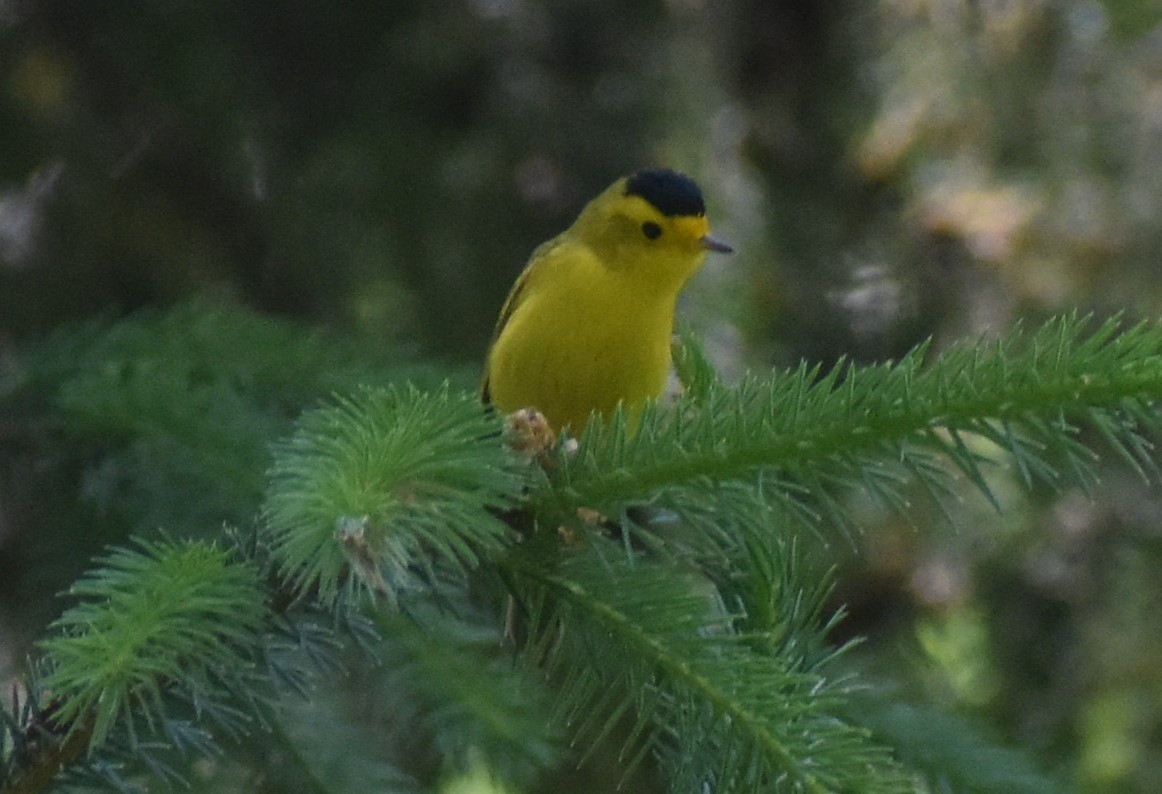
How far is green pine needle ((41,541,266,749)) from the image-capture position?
868mm

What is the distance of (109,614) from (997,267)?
1.71m

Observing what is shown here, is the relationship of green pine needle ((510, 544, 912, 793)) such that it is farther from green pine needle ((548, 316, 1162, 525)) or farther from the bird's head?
the bird's head

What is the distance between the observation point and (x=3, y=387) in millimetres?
1683

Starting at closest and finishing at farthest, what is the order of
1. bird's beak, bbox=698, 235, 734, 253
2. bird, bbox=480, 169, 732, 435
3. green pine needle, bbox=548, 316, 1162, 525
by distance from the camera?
green pine needle, bbox=548, 316, 1162, 525 < bird, bbox=480, 169, 732, 435 < bird's beak, bbox=698, 235, 734, 253

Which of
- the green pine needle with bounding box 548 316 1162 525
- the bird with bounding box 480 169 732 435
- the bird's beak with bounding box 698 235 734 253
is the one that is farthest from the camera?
the bird's beak with bounding box 698 235 734 253

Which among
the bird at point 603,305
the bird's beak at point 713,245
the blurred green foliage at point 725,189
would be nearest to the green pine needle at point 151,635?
the bird at point 603,305

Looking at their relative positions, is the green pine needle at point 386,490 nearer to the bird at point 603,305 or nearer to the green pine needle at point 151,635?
the green pine needle at point 151,635

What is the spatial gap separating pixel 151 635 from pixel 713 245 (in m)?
1.37

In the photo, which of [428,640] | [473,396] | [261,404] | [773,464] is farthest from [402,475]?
[261,404]

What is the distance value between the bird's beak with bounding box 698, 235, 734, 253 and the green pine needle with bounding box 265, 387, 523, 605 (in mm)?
1088

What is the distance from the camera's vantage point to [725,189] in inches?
96.2

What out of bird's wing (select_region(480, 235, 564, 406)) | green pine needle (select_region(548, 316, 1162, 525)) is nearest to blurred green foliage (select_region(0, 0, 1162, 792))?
bird's wing (select_region(480, 235, 564, 406))

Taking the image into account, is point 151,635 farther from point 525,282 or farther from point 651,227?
point 651,227

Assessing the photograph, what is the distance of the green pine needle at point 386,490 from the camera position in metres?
0.85
